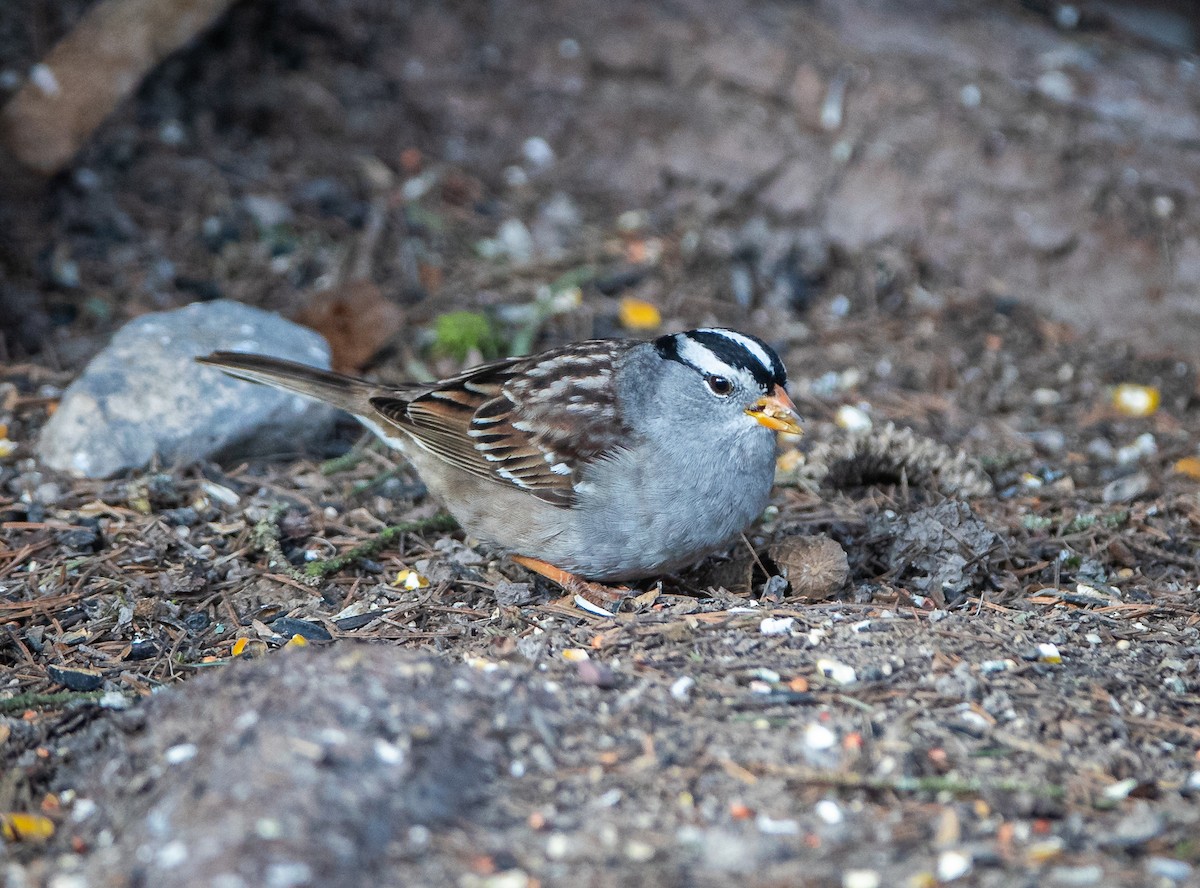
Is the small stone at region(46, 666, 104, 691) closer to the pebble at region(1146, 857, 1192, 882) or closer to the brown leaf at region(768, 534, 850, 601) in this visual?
the brown leaf at region(768, 534, 850, 601)

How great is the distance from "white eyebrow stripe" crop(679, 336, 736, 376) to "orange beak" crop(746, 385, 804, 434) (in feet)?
0.51

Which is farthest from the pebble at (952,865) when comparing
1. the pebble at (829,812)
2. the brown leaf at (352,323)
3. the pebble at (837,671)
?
the brown leaf at (352,323)

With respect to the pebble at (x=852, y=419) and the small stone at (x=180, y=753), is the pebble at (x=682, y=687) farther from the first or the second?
the pebble at (x=852, y=419)

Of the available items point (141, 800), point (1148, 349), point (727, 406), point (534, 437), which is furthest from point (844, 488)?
point (141, 800)

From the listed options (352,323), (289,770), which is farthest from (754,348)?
(352,323)

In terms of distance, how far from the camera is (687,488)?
4.12 metres

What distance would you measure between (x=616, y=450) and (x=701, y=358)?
1.44 ft

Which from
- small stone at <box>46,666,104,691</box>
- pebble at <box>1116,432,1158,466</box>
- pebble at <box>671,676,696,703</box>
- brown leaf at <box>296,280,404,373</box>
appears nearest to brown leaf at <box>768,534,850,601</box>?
pebble at <box>671,676,696,703</box>

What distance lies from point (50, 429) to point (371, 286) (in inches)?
70.8

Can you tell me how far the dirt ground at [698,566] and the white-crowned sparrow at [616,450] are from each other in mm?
218

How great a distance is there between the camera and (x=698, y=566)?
464cm

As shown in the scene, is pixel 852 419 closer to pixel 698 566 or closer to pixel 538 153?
pixel 698 566

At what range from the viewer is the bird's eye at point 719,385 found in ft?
14.0

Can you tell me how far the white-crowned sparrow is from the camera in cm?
416
